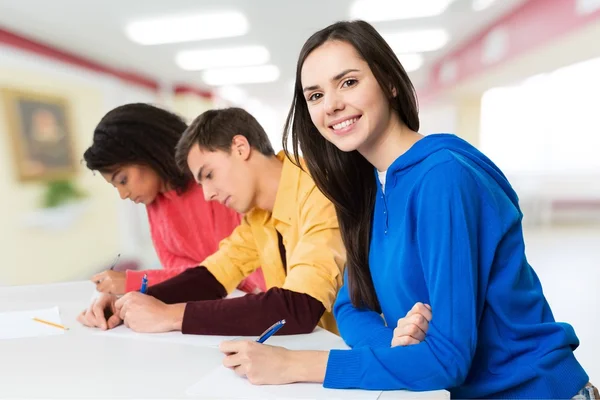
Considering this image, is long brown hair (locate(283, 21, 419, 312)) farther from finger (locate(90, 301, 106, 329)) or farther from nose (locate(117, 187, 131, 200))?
nose (locate(117, 187, 131, 200))

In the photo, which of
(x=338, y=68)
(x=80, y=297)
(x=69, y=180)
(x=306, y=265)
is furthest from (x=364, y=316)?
(x=69, y=180)

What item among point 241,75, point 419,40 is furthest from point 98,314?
point 419,40

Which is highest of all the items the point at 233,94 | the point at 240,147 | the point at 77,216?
the point at 233,94

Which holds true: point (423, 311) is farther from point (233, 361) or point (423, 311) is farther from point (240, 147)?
point (240, 147)

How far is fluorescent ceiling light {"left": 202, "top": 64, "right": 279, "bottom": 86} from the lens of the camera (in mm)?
3836

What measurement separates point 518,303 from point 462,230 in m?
0.18

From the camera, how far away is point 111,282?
1454mm

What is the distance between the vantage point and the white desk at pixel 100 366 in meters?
0.79

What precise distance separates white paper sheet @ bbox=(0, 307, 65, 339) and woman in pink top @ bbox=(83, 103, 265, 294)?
1.58 feet

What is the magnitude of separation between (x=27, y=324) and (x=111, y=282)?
0.30 meters

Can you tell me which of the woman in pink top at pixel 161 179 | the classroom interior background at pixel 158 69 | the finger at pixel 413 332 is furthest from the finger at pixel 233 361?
the classroom interior background at pixel 158 69

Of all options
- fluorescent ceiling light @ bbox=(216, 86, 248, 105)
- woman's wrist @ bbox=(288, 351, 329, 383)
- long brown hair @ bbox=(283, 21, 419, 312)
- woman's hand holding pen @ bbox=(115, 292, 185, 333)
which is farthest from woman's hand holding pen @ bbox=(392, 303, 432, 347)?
fluorescent ceiling light @ bbox=(216, 86, 248, 105)

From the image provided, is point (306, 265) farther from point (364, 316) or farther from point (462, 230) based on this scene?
point (462, 230)

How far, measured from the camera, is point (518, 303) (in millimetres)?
787
